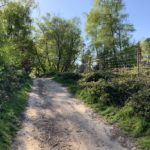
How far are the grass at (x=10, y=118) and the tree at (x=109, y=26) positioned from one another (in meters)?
30.3

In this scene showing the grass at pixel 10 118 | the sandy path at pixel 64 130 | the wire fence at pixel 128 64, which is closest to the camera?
the grass at pixel 10 118

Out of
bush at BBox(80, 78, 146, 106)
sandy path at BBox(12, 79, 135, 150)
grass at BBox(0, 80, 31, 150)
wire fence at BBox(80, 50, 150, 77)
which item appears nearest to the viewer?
grass at BBox(0, 80, 31, 150)

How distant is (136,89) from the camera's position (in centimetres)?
1592

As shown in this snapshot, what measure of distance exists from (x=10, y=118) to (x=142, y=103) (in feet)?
15.8

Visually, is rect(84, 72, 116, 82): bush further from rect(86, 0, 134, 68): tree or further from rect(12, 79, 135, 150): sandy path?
rect(86, 0, 134, 68): tree

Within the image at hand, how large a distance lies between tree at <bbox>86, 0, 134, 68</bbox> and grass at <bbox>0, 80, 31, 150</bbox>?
99.3ft

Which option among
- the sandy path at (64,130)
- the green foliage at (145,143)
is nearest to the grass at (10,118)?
the sandy path at (64,130)

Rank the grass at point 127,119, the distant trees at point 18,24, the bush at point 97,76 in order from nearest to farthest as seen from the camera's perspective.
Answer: the grass at point 127,119, the bush at point 97,76, the distant trees at point 18,24

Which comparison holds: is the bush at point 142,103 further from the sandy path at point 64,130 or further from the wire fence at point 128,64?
the wire fence at point 128,64

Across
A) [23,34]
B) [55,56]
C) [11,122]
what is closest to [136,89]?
[11,122]

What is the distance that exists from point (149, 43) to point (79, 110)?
56697 millimetres

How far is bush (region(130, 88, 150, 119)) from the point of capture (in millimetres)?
12837

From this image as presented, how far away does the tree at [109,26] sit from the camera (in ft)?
151

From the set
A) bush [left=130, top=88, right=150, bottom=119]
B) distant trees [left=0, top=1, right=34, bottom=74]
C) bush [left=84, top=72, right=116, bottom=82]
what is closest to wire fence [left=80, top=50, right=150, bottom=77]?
bush [left=84, top=72, right=116, bottom=82]
